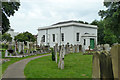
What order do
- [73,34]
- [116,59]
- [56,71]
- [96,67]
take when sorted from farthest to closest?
[73,34] < [56,71] < [96,67] < [116,59]

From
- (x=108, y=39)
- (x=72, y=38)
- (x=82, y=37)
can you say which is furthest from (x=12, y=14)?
(x=108, y=39)

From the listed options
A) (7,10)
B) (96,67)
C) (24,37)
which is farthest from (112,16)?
(24,37)

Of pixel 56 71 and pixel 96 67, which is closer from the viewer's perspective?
pixel 96 67

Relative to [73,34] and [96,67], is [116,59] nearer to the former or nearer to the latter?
[96,67]

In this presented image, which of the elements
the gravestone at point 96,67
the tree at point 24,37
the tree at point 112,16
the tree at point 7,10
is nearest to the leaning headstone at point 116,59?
the gravestone at point 96,67

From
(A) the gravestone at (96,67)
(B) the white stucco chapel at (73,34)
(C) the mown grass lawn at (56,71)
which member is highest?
(B) the white stucco chapel at (73,34)

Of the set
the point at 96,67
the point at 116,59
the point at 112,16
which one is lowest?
the point at 96,67

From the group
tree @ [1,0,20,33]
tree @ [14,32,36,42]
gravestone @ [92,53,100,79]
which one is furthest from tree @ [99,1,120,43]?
tree @ [14,32,36,42]

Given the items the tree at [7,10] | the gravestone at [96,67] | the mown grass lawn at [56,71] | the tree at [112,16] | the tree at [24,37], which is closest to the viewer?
the gravestone at [96,67]

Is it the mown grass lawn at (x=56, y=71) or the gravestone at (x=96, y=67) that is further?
the mown grass lawn at (x=56, y=71)

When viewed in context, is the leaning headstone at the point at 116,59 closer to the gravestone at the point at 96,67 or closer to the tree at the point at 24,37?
the gravestone at the point at 96,67

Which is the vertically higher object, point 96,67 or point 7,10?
point 7,10

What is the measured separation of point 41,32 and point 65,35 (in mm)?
8532

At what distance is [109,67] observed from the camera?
6.91 ft
